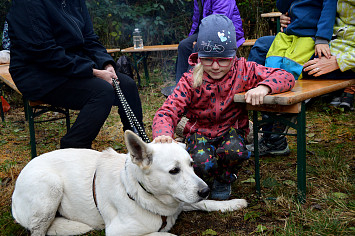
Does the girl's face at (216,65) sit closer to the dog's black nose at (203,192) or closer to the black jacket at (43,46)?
the dog's black nose at (203,192)

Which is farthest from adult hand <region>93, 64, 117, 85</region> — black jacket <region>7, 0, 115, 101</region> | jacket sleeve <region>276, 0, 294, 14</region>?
jacket sleeve <region>276, 0, 294, 14</region>

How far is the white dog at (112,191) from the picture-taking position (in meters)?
2.20

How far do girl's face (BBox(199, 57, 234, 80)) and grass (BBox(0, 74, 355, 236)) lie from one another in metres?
1.05

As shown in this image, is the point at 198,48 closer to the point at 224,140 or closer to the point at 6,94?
the point at 224,140

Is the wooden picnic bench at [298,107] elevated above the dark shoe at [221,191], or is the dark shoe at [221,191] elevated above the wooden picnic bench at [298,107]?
the wooden picnic bench at [298,107]

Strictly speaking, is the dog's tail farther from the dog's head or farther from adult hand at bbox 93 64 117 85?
adult hand at bbox 93 64 117 85

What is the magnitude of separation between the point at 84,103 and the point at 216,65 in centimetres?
135

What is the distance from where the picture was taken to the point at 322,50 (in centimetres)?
306

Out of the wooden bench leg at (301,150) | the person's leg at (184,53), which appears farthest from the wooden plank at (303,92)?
the person's leg at (184,53)

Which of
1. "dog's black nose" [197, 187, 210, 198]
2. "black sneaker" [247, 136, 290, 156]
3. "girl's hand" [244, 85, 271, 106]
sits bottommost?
"black sneaker" [247, 136, 290, 156]

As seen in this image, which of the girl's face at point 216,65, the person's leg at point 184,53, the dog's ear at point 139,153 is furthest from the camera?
the person's leg at point 184,53

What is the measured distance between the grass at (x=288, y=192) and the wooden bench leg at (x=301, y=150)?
10cm

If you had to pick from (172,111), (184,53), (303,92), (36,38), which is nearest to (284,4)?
(303,92)

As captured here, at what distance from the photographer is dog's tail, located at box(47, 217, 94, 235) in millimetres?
2475
